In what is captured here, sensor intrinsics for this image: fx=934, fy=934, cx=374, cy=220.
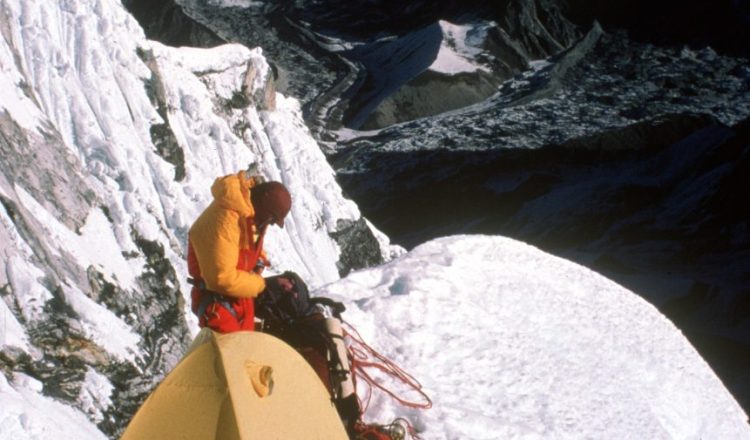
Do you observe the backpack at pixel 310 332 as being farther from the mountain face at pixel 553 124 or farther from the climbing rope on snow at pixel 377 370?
the mountain face at pixel 553 124

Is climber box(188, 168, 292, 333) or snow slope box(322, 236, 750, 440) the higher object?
climber box(188, 168, 292, 333)

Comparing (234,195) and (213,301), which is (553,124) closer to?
(213,301)

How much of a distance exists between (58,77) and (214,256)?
593cm

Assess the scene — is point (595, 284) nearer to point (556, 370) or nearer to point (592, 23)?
point (556, 370)

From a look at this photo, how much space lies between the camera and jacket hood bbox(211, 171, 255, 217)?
647 centimetres

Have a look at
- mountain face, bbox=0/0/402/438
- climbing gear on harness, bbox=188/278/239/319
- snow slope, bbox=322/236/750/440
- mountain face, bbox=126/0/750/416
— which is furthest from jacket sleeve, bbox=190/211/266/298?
mountain face, bbox=126/0/750/416

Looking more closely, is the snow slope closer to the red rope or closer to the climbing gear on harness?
the red rope

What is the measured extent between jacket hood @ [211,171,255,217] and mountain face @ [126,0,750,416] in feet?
127

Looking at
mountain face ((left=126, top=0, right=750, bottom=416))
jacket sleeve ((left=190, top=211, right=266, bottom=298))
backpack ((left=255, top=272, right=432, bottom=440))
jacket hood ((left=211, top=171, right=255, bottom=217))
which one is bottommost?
mountain face ((left=126, top=0, right=750, bottom=416))

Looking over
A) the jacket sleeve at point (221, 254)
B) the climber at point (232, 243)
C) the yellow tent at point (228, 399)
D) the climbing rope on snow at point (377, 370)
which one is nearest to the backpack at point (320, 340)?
the climbing rope on snow at point (377, 370)

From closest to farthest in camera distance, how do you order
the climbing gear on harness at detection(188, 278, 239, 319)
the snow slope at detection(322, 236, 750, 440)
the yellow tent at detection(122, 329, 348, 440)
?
the yellow tent at detection(122, 329, 348, 440), the climbing gear on harness at detection(188, 278, 239, 319), the snow slope at detection(322, 236, 750, 440)

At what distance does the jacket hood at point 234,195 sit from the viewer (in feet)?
21.2

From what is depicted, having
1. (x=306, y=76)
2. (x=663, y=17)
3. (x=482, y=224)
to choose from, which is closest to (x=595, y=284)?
(x=482, y=224)

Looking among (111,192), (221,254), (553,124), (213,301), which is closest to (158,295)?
(111,192)
